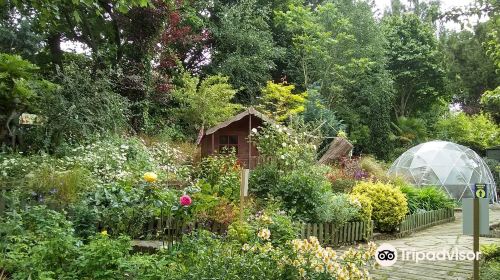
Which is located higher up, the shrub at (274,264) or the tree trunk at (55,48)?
the tree trunk at (55,48)

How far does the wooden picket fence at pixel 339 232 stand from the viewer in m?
7.53

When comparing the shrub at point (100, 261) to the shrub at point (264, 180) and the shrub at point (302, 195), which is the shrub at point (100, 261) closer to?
the shrub at point (302, 195)

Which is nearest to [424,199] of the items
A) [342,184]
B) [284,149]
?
[342,184]

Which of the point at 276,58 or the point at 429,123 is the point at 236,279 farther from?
the point at 429,123

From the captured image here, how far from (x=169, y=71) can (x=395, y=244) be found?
11.5 meters

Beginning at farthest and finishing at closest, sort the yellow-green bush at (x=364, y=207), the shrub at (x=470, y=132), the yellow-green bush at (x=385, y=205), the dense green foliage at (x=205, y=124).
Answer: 1. the shrub at (x=470, y=132)
2. the yellow-green bush at (x=385, y=205)
3. the yellow-green bush at (x=364, y=207)
4. the dense green foliage at (x=205, y=124)

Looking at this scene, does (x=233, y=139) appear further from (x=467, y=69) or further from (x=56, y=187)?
(x=467, y=69)

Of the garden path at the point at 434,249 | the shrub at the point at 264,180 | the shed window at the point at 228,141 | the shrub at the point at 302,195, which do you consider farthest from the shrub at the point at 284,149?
the shed window at the point at 228,141

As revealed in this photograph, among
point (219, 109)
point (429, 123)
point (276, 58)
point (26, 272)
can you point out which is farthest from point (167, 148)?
point (429, 123)

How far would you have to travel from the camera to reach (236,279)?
3.40 meters

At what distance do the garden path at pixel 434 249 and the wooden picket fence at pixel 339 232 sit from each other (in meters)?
0.44

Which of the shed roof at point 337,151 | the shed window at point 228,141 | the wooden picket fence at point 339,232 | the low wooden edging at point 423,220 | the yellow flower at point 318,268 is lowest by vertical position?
the low wooden edging at point 423,220

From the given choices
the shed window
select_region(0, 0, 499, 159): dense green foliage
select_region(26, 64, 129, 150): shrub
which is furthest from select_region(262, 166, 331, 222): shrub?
the shed window

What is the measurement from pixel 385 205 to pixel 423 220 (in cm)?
213
